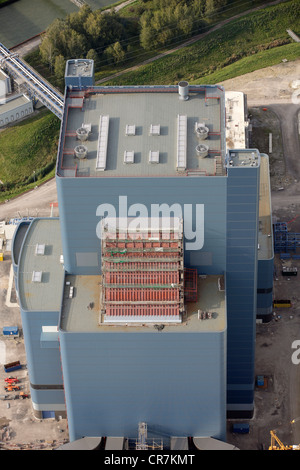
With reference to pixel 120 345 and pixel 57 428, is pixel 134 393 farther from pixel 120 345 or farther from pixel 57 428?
pixel 57 428

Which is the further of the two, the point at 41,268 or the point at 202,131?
the point at 41,268

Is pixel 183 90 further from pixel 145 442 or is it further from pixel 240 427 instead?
pixel 240 427

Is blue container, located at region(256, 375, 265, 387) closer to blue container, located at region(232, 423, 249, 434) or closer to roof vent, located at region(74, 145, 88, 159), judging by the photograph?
blue container, located at region(232, 423, 249, 434)

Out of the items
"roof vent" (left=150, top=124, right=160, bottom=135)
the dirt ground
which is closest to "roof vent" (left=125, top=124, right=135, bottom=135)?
"roof vent" (left=150, top=124, right=160, bottom=135)

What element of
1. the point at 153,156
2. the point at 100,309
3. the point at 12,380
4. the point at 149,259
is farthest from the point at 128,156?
the point at 12,380

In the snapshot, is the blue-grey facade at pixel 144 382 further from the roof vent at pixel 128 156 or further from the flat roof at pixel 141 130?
the roof vent at pixel 128 156
